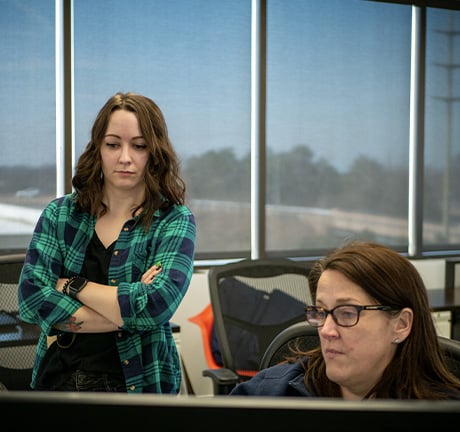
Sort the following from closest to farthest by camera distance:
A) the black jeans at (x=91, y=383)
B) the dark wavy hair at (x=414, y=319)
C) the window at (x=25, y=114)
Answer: the dark wavy hair at (x=414, y=319) → the black jeans at (x=91, y=383) → the window at (x=25, y=114)

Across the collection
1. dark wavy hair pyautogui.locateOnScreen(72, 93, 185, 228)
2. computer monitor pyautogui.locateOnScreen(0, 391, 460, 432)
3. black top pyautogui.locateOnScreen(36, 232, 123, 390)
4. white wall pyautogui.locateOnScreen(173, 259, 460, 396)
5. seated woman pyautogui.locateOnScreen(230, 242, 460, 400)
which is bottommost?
white wall pyautogui.locateOnScreen(173, 259, 460, 396)

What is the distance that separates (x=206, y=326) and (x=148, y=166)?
1930 millimetres

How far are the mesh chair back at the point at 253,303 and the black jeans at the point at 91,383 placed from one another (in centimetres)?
84

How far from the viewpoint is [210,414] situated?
1.53ft

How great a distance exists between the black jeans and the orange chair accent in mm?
1518

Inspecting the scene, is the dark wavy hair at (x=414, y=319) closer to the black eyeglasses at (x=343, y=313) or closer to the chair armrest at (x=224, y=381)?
the black eyeglasses at (x=343, y=313)

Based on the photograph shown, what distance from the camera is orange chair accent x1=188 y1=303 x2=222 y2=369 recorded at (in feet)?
10.7

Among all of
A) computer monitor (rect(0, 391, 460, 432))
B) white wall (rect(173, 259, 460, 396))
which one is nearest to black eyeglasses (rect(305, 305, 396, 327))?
computer monitor (rect(0, 391, 460, 432))

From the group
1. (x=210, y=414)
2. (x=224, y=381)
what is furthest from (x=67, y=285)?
(x=210, y=414)

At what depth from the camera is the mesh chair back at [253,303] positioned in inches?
99.1

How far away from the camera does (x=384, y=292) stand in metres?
1.35

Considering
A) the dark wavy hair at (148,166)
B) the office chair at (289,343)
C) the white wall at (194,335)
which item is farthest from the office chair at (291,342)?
the white wall at (194,335)

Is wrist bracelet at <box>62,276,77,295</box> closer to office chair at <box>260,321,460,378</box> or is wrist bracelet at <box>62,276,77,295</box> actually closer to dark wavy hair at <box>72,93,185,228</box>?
dark wavy hair at <box>72,93,185,228</box>

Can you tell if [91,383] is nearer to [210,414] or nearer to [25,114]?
[210,414]
